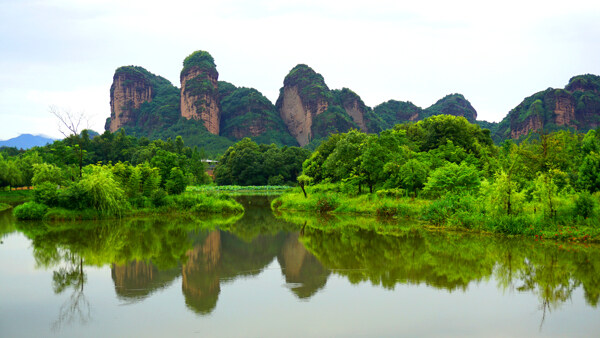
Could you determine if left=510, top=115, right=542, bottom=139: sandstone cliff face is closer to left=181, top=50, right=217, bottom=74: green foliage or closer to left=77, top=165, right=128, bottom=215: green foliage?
left=181, top=50, right=217, bottom=74: green foliage

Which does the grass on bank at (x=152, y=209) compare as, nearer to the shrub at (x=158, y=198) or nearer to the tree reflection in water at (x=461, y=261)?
the shrub at (x=158, y=198)

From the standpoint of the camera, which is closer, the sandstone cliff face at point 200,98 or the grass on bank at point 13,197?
the grass on bank at point 13,197

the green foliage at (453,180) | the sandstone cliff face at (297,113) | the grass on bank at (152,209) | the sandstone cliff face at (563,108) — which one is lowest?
the grass on bank at (152,209)

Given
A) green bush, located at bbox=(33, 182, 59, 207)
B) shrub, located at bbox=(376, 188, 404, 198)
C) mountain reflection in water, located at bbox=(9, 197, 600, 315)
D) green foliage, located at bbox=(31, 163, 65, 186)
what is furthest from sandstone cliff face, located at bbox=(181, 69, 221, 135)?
mountain reflection in water, located at bbox=(9, 197, 600, 315)

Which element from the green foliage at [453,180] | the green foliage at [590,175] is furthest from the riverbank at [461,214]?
the green foliage at [590,175]

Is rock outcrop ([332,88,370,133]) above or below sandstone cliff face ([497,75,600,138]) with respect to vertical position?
above

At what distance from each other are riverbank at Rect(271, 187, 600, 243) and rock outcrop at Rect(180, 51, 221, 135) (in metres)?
119

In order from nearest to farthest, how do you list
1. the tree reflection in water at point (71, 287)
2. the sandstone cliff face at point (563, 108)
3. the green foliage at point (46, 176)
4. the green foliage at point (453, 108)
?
the tree reflection in water at point (71, 287)
the green foliage at point (46, 176)
the sandstone cliff face at point (563, 108)
the green foliage at point (453, 108)

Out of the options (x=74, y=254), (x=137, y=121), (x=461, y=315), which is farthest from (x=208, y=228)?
(x=137, y=121)

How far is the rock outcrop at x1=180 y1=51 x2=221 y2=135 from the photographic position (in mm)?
143625

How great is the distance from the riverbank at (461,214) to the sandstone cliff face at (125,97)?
14520cm

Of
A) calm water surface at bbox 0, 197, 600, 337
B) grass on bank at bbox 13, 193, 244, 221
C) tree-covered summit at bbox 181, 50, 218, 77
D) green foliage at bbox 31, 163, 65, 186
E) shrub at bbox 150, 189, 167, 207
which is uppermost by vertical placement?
tree-covered summit at bbox 181, 50, 218, 77

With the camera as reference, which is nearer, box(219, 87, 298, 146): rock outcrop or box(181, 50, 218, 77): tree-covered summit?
box(181, 50, 218, 77): tree-covered summit

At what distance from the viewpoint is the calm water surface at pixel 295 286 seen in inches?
329
